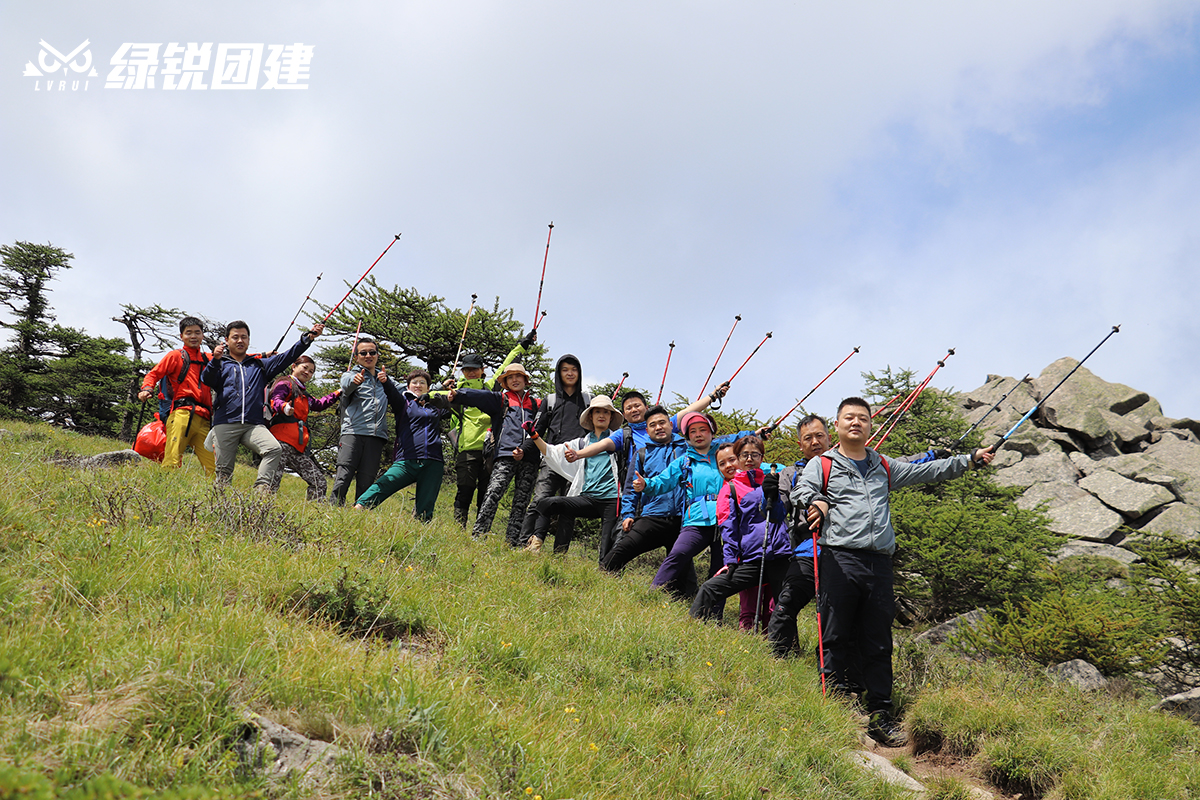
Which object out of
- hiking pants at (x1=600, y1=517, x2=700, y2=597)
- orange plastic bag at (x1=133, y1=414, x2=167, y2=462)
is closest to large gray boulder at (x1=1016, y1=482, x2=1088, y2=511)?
hiking pants at (x1=600, y1=517, x2=700, y2=597)

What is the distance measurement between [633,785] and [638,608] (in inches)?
114

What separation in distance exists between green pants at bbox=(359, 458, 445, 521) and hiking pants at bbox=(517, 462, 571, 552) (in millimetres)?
1308

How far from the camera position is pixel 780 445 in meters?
14.5

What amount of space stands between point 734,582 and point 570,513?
2276 mm

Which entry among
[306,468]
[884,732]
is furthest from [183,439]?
[884,732]

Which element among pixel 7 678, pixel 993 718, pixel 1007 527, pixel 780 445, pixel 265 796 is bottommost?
pixel 993 718

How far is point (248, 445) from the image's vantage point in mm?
7922

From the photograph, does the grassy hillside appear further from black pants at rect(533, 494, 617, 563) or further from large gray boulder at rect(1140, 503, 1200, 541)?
large gray boulder at rect(1140, 503, 1200, 541)

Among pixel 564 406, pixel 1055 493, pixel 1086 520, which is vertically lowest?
pixel 1086 520

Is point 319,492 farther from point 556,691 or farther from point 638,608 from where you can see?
point 556,691

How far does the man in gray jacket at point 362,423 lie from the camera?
8.34 metres

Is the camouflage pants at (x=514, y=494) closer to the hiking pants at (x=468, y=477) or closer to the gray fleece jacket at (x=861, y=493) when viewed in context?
the hiking pants at (x=468, y=477)

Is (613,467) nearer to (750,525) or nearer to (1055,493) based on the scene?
(750,525)

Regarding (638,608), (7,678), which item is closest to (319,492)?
(638,608)
